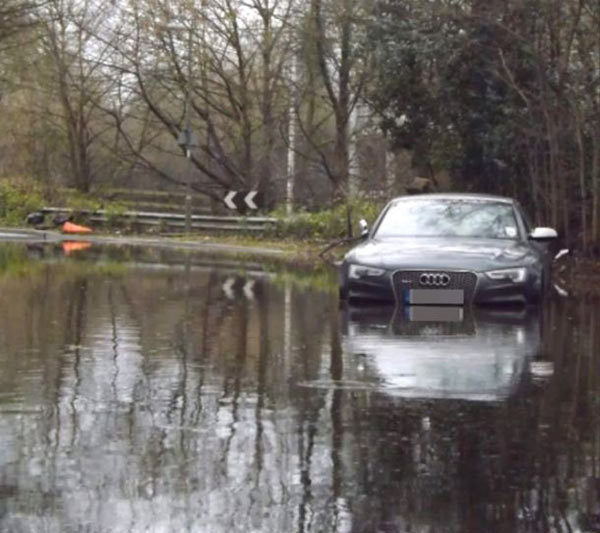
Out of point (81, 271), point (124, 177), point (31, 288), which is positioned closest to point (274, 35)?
point (124, 177)

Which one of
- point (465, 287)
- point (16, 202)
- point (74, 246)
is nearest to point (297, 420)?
point (465, 287)

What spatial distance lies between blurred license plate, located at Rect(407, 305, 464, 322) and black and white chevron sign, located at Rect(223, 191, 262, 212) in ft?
82.9

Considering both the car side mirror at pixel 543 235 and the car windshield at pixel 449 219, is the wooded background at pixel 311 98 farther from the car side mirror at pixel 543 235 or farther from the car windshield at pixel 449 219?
the car side mirror at pixel 543 235

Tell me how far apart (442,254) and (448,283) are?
40 cm

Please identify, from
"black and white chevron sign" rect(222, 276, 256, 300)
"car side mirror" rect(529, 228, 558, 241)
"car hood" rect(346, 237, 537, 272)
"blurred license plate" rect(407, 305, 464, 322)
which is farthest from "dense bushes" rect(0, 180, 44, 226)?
"blurred license plate" rect(407, 305, 464, 322)

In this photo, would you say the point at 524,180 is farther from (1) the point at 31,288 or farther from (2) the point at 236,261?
(1) the point at 31,288

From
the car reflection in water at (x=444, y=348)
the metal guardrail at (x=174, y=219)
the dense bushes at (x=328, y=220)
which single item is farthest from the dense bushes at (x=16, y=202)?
the car reflection in water at (x=444, y=348)

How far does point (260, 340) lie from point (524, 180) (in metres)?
14.3

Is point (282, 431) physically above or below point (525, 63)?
below

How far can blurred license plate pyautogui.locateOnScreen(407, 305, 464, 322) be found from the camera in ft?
49.6

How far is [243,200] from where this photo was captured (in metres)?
41.2

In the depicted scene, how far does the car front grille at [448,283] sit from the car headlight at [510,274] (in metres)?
0.25

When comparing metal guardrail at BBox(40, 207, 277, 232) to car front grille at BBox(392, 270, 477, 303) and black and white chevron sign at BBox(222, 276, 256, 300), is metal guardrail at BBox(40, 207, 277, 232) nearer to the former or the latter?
black and white chevron sign at BBox(222, 276, 256, 300)

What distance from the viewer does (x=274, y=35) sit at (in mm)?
41562
